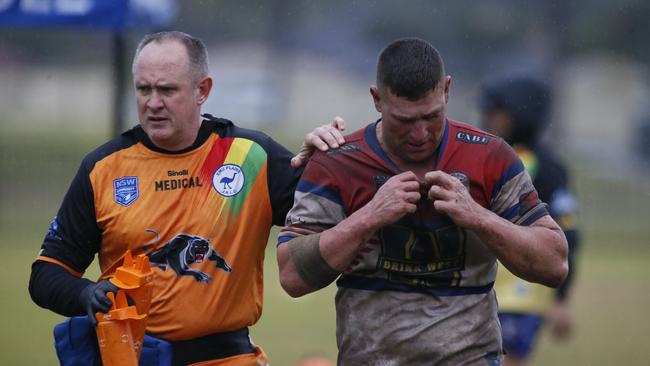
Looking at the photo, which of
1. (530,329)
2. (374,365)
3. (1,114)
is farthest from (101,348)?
(1,114)

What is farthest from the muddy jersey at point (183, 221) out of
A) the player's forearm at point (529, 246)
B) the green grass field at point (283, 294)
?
the green grass field at point (283, 294)

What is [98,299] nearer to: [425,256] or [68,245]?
[68,245]

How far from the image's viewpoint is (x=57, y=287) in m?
4.34

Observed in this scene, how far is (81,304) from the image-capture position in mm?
4219

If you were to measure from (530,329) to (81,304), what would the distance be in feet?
11.2

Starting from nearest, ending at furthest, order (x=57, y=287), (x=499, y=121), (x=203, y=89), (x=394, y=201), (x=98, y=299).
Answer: (x=394, y=201) → (x=98, y=299) → (x=57, y=287) → (x=203, y=89) → (x=499, y=121)

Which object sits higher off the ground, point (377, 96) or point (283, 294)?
point (377, 96)

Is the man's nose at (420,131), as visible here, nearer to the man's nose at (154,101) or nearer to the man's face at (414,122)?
the man's face at (414,122)

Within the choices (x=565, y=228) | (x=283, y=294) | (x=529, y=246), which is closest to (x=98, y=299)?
(x=529, y=246)

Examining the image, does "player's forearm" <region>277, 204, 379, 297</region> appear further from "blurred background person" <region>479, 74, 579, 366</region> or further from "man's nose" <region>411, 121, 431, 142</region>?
"blurred background person" <region>479, 74, 579, 366</region>

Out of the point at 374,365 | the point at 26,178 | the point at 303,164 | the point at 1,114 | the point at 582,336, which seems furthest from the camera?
the point at 1,114

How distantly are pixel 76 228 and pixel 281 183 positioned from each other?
0.81 m

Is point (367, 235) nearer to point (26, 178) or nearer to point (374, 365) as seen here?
point (374, 365)

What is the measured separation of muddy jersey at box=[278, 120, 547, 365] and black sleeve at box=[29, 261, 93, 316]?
85 cm
